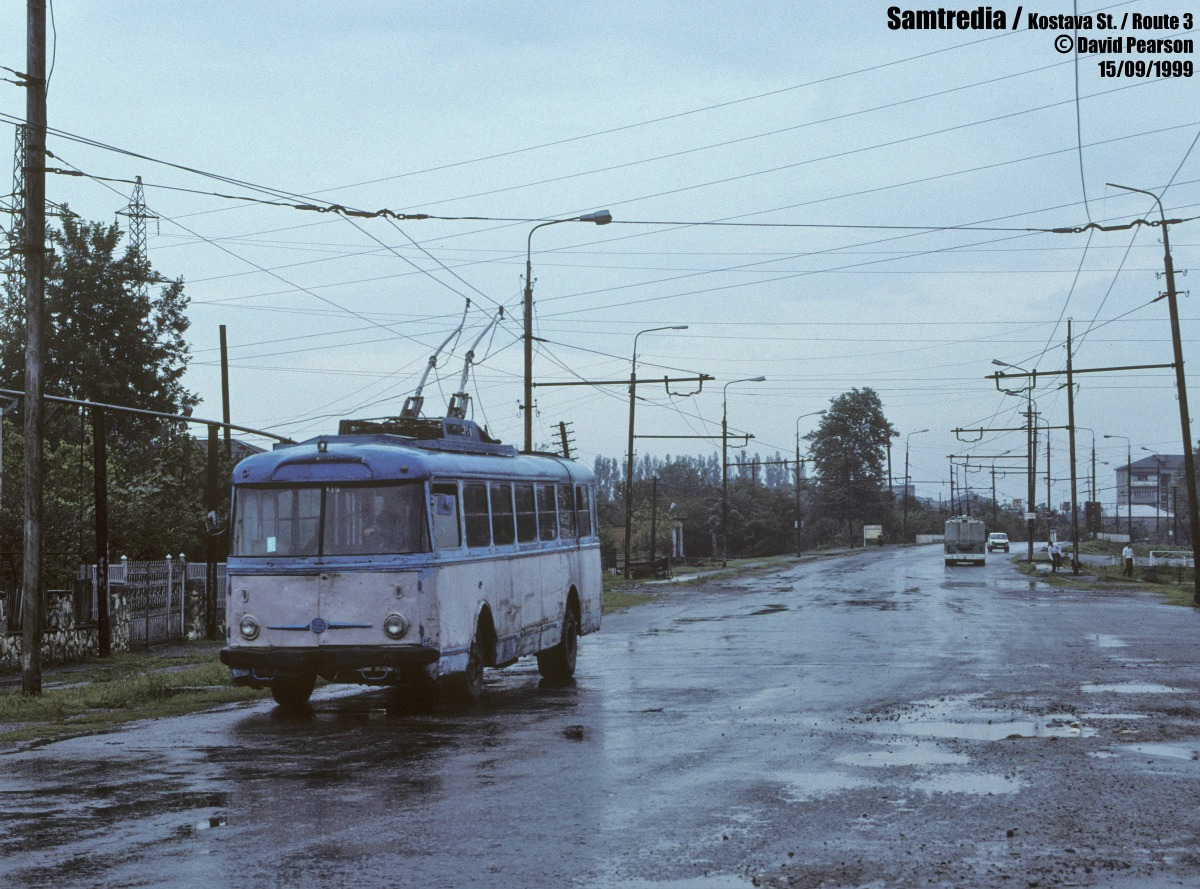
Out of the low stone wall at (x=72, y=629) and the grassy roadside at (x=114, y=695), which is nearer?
the grassy roadside at (x=114, y=695)

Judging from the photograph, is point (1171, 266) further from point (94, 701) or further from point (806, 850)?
point (806, 850)

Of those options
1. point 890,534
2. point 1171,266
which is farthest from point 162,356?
point 890,534

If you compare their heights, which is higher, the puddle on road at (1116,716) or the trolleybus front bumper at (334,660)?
the trolleybus front bumper at (334,660)

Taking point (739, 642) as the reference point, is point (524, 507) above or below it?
above

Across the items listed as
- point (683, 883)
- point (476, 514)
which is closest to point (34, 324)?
point (476, 514)

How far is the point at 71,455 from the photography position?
130 ft

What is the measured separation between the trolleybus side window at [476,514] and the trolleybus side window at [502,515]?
0.23 metres

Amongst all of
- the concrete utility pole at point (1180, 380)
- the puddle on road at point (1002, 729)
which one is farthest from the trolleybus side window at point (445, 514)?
the concrete utility pole at point (1180, 380)

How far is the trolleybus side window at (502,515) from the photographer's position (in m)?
17.4

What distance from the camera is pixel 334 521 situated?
15312 millimetres

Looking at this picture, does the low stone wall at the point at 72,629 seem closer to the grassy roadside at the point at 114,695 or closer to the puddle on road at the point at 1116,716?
the grassy roadside at the point at 114,695

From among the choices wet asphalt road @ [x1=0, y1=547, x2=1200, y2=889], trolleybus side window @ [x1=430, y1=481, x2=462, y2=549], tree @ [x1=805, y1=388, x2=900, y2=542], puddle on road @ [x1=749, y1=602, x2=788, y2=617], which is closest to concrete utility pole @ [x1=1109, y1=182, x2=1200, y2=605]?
puddle on road @ [x1=749, y1=602, x2=788, y2=617]

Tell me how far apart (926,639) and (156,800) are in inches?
716

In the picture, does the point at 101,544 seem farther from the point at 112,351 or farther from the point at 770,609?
the point at 112,351
